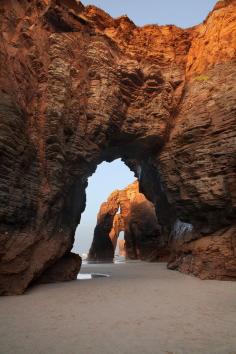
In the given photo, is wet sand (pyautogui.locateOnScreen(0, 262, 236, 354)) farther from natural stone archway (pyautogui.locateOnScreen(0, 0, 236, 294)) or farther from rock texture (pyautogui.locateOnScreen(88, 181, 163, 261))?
rock texture (pyautogui.locateOnScreen(88, 181, 163, 261))

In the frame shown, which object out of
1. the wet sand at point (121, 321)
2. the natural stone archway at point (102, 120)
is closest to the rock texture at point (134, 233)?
the natural stone archway at point (102, 120)

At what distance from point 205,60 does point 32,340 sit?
1755 cm

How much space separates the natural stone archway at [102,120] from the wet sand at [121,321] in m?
2.92

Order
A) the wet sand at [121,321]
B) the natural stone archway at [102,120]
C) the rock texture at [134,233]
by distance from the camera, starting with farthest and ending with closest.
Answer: the rock texture at [134,233]
the natural stone archway at [102,120]
the wet sand at [121,321]

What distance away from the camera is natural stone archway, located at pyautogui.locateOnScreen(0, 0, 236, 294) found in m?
11.6

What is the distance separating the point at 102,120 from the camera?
15422 millimetres

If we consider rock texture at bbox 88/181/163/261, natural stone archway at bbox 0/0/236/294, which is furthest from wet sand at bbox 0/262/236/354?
rock texture at bbox 88/181/163/261

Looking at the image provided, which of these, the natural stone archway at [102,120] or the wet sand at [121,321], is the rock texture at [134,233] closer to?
the natural stone archway at [102,120]

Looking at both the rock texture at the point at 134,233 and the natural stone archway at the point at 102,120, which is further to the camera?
the rock texture at the point at 134,233

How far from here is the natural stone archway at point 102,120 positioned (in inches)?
458

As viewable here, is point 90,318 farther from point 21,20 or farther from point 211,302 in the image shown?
point 21,20

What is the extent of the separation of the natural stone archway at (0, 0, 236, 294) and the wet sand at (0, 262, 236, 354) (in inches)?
115

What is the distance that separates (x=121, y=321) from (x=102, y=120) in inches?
437

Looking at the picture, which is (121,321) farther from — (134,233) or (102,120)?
(134,233)
